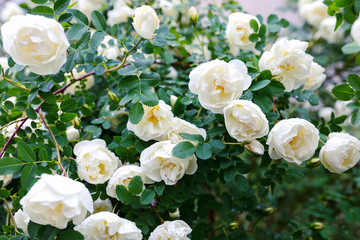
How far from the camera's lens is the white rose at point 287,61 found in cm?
71

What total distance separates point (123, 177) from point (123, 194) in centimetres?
4

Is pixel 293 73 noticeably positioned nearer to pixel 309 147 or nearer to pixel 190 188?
pixel 309 147


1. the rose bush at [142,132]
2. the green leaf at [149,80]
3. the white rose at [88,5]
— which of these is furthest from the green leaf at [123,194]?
the white rose at [88,5]

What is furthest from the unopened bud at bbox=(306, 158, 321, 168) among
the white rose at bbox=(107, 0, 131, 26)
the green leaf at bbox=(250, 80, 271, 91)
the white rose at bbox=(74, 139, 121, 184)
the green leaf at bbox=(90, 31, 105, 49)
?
the white rose at bbox=(107, 0, 131, 26)

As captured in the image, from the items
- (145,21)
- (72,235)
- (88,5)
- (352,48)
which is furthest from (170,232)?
(88,5)

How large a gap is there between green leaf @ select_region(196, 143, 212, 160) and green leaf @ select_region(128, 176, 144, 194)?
13 centimetres

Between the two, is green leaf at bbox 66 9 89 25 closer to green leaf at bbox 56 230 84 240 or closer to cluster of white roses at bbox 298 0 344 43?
green leaf at bbox 56 230 84 240

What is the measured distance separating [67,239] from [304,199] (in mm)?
1455

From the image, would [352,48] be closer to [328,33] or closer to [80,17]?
[80,17]

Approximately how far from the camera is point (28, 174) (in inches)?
24.7

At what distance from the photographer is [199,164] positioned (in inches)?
31.4

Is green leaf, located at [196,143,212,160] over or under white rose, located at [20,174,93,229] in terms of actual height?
under

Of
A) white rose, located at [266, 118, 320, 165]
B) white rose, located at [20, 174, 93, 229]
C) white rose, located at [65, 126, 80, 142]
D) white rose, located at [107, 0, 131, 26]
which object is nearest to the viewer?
white rose, located at [20, 174, 93, 229]

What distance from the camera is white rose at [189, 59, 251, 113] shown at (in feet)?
2.10
